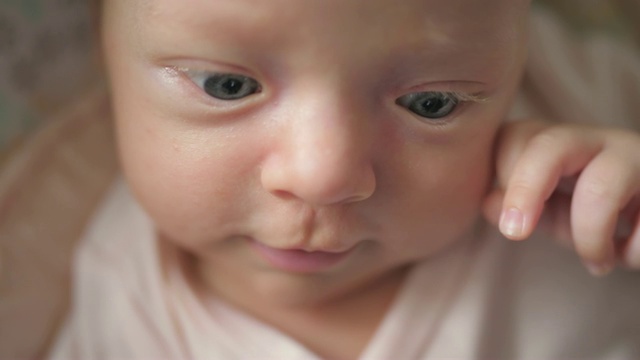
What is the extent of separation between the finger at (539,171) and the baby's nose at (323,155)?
0.14 m

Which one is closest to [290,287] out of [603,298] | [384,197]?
[384,197]

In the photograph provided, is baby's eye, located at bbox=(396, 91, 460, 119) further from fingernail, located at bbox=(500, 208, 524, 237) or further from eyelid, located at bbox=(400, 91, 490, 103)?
fingernail, located at bbox=(500, 208, 524, 237)

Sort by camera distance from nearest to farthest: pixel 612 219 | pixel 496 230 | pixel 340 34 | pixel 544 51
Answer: pixel 340 34
pixel 612 219
pixel 496 230
pixel 544 51

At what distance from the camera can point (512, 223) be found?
Answer: 772 mm

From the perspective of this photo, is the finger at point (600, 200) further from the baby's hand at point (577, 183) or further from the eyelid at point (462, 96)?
the eyelid at point (462, 96)

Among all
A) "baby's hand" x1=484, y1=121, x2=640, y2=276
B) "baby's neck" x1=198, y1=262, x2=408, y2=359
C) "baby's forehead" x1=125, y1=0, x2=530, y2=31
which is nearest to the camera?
"baby's forehead" x1=125, y1=0, x2=530, y2=31

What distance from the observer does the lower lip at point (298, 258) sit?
2.72 ft

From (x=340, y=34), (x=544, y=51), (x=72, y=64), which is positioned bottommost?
(x=340, y=34)

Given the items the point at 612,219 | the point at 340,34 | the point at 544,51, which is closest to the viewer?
the point at 340,34

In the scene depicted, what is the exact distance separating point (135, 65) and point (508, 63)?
Result: 34cm

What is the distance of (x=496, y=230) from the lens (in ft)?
3.27

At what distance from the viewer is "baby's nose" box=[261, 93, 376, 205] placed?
0.71 metres

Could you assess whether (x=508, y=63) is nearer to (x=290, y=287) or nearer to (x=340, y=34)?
(x=340, y=34)

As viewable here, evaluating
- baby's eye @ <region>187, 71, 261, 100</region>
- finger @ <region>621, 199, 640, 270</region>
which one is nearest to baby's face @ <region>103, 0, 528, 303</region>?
baby's eye @ <region>187, 71, 261, 100</region>
